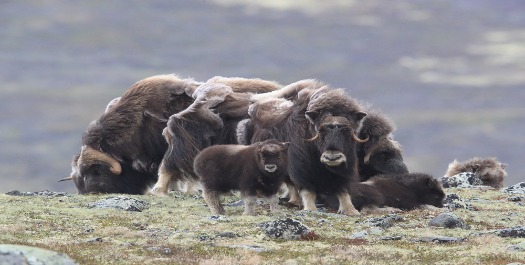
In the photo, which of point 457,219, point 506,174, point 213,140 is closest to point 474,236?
point 457,219

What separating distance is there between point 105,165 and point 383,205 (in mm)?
4148

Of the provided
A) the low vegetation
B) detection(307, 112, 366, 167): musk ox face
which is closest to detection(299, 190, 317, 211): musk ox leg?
the low vegetation

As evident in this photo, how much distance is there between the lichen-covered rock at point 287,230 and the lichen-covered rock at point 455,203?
12.3 feet

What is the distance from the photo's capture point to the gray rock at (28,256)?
20.9 ft

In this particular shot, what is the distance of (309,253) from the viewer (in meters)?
8.98

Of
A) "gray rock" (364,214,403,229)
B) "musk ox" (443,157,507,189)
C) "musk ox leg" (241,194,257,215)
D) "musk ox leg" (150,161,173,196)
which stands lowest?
"gray rock" (364,214,403,229)

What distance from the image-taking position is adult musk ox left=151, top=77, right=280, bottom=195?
1333cm

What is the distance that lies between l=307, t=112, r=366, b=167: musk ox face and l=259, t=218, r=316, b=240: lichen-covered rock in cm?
152

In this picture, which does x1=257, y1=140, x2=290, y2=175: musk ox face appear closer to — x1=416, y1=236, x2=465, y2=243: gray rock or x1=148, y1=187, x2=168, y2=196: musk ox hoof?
x1=416, y1=236, x2=465, y2=243: gray rock

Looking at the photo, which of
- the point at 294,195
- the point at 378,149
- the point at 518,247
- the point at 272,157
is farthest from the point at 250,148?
the point at 518,247

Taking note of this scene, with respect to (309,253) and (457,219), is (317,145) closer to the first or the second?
(457,219)

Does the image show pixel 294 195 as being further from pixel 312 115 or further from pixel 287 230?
pixel 287 230

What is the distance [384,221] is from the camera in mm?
10805

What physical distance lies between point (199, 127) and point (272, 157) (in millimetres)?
3093
